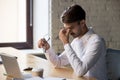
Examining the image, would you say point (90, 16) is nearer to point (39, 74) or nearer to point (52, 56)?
point (52, 56)

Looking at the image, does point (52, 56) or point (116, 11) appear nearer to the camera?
point (52, 56)

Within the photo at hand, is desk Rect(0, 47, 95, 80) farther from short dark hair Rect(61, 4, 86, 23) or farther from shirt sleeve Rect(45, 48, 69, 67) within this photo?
short dark hair Rect(61, 4, 86, 23)

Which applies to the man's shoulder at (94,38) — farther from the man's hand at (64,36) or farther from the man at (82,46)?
the man's hand at (64,36)

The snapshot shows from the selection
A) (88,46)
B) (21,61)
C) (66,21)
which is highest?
(66,21)

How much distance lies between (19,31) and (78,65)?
89.3 inches

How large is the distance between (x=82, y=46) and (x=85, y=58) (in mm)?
229

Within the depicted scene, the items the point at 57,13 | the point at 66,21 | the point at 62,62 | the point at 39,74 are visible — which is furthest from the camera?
the point at 57,13

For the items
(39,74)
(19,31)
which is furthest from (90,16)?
(39,74)

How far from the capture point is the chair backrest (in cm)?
240

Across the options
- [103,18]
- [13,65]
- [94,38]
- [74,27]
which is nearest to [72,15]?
[74,27]

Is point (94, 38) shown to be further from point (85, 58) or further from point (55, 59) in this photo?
point (55, 59)

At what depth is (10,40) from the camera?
424cm

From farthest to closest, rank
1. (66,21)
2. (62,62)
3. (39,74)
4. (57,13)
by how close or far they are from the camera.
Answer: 1. (57,13)
2. (62,62)
3. (66,21)
4. (39,74)

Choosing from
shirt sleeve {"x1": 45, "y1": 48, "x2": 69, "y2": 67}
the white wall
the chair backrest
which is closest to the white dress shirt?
the chair backrest
